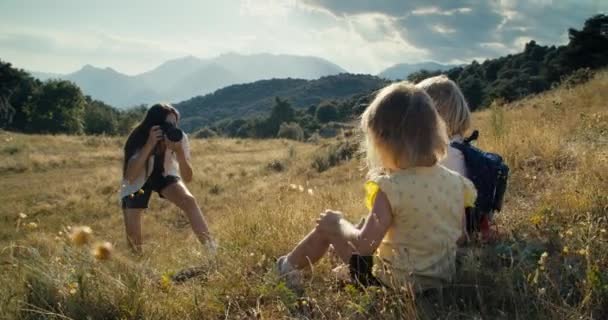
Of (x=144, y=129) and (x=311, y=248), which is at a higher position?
(x=144, y=129)

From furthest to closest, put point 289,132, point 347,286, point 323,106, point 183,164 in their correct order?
point 323,106 < point 289,132 < point 183,164 < point 347,286

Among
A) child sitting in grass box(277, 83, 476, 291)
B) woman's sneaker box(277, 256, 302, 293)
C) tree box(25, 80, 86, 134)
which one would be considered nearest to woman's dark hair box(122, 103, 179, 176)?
woman's sneaker box(277, 256, 302, 293)

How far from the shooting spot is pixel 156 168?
472 cm

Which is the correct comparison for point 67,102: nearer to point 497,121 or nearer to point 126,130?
point 126,130

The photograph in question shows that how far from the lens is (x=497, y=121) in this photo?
613cm

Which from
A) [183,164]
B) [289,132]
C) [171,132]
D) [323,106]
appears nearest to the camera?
[171,132]

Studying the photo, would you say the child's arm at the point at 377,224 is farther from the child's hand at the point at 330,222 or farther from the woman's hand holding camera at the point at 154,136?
the woman's hand holding camera at the point at 154,136

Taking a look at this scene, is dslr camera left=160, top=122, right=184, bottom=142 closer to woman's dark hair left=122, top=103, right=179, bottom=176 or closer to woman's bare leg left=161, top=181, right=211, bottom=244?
woman's dark hair left=122, top=103, right=179, bottom=176

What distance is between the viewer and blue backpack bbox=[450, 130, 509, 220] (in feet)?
10.4

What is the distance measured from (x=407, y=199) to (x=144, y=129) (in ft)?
10.9

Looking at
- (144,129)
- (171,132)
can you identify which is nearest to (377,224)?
(171,132)

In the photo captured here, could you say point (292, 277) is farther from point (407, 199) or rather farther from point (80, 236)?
point (80, 236)

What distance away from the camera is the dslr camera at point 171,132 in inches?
182

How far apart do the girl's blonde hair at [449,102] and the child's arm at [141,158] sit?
2646 millimetres
